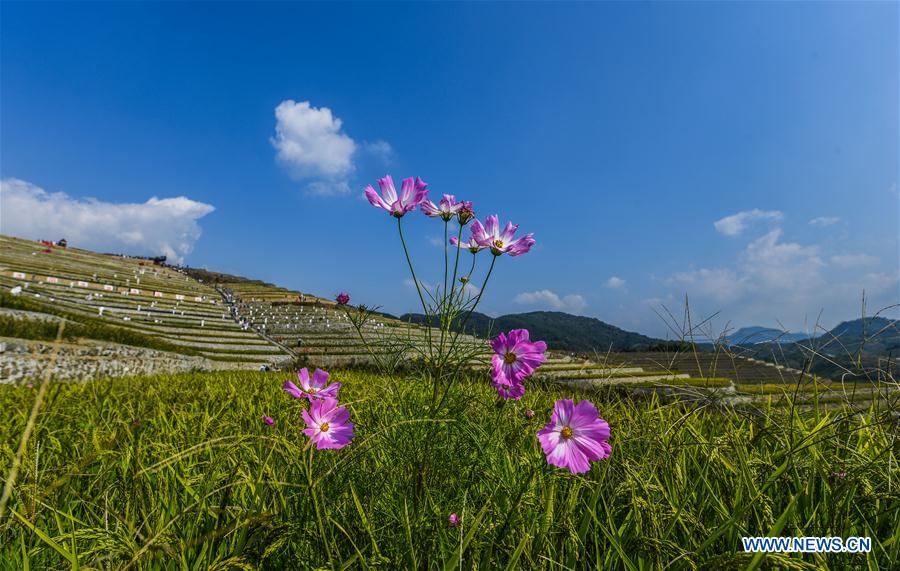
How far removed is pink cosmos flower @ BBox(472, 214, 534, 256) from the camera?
1.91 meters

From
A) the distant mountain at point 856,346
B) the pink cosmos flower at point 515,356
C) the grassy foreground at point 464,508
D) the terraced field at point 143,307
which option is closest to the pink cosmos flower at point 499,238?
the pink cosmos flower at point 515,356

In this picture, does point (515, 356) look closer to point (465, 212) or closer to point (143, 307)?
point (465, 212)

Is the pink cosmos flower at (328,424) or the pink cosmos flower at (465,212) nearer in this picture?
the pink cosmos flower at (328,424)

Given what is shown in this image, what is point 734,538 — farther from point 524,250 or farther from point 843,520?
point 524,250

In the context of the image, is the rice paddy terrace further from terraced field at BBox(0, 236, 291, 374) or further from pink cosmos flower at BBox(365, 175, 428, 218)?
pink cosmos flower at BBox(365, 175, 428, 218)

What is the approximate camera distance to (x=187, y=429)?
149 inches

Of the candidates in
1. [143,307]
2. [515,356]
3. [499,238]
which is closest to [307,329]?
[143,307]

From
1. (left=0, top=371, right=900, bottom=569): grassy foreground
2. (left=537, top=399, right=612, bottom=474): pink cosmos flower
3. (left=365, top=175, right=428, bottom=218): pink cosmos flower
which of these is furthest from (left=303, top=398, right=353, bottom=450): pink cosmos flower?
(left=365, top=175, right=428, bottom=218): pink cosmos flower

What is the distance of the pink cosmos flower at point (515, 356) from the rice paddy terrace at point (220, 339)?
40cm

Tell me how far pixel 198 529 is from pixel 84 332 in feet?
60.2

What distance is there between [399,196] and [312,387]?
0.94 metres

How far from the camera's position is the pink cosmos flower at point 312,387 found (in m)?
1.61

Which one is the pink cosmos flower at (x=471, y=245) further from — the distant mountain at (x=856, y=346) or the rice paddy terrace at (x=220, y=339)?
the distant mountain at (x=856, y=346)

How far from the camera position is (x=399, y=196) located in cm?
194
